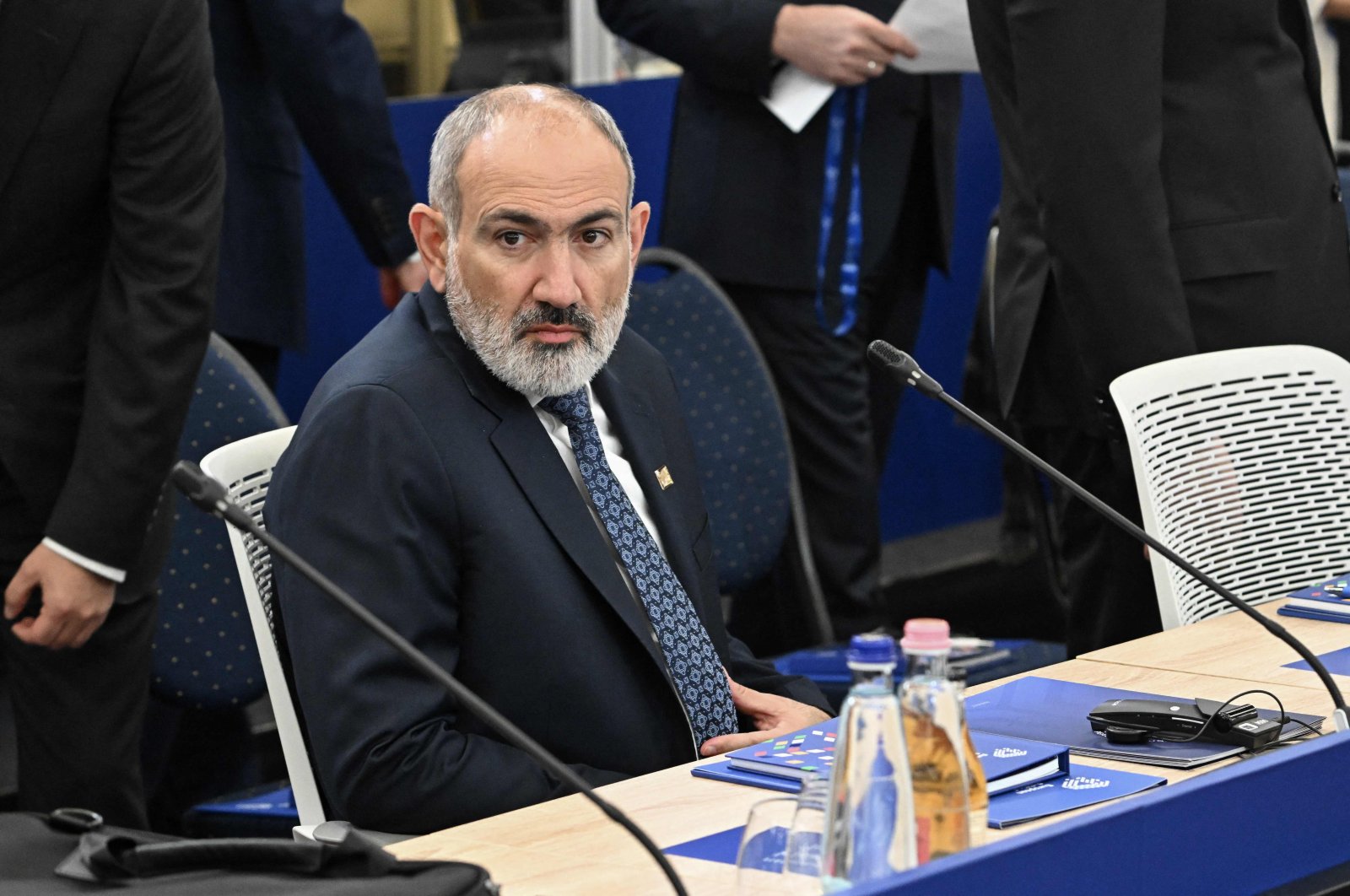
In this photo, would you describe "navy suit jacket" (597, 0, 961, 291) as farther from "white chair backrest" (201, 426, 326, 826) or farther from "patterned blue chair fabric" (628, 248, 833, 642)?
"white chair backrest" (201, 426, 326, 826)

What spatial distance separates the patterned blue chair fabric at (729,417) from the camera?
3.39 m

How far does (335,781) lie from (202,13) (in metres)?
1.07

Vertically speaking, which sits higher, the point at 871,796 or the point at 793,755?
the point at 871,796

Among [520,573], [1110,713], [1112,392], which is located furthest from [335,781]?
[1112,392]

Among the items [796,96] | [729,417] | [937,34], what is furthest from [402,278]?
[937,34]

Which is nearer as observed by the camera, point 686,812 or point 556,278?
point 686,812

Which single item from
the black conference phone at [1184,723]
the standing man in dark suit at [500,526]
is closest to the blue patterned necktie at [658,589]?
the standing man in dark suit at [500,526]

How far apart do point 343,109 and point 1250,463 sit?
5.60 feet

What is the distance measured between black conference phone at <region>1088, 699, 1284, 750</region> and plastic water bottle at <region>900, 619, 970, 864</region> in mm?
462

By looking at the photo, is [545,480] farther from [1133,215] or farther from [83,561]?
[1133,215]

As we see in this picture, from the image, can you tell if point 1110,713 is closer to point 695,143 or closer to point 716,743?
point 716,743

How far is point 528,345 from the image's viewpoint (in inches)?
84.7

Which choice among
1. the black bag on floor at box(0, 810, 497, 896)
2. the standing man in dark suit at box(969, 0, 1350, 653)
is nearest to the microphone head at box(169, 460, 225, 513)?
the black bag on floor at box(0, 810, 497, 896)

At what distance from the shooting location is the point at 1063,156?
8.53ft
